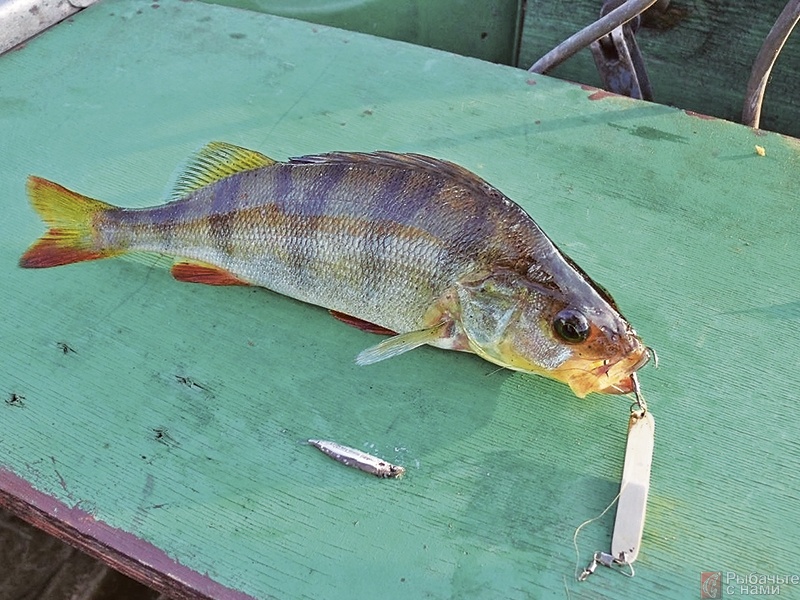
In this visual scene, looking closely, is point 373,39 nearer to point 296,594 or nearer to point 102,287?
point 102,287

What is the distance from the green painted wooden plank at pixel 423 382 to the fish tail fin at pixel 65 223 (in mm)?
122

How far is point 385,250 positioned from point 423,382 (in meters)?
0.41

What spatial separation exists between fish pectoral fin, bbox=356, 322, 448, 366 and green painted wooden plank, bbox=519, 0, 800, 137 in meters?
2.13

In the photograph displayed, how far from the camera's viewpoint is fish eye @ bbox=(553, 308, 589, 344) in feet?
5.00

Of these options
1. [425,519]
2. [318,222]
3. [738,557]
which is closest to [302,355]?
[318,222]

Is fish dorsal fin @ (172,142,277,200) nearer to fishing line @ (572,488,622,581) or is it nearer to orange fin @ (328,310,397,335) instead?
orange fin @ (328,310,397,335)

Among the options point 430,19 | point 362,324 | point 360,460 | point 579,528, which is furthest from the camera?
point 430,19

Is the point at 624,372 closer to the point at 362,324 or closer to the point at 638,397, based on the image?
the point at 638,397

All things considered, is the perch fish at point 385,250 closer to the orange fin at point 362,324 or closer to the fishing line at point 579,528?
the orange fin at point 362,324

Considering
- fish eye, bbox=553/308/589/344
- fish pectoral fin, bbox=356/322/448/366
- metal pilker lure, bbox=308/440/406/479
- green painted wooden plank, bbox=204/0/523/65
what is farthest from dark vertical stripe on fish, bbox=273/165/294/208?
green painted wooden plank, bbox=204/0/523/65

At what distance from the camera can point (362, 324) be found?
6.27 feet

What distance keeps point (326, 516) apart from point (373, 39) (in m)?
2.29

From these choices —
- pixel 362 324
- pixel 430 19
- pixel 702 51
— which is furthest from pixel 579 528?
pixel 430 19

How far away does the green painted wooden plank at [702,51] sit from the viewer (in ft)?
9.21
